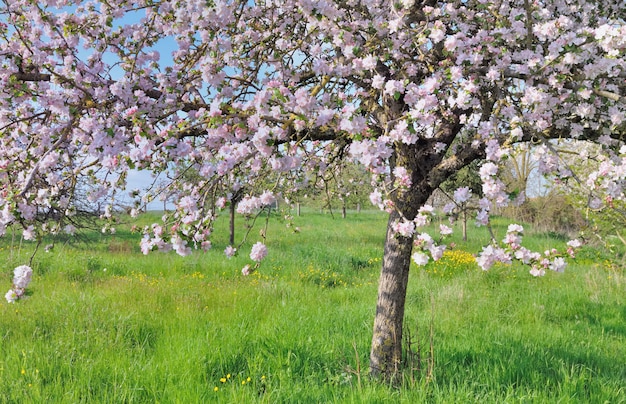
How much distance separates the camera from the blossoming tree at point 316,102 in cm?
296

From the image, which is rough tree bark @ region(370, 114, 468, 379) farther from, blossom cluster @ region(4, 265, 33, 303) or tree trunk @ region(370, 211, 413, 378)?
blossom cluster @ region(4, 265, 33, 303)

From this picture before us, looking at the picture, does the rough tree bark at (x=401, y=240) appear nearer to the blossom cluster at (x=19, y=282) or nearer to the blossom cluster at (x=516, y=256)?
the blossom cluster at (x=516, y=256)

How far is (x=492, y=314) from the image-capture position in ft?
22.5

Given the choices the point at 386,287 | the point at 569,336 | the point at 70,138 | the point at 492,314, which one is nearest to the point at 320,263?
the point at 492,314

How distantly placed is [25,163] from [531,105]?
4371 mm

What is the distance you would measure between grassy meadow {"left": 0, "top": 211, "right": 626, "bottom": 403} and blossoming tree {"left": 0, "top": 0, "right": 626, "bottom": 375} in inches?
29.2

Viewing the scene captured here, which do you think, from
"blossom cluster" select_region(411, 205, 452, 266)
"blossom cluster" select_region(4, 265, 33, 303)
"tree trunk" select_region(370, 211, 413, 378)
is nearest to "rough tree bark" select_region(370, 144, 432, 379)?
"tree trunk" select_region(370, 211, 413, 378)

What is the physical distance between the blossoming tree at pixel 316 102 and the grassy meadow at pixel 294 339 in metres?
0.74

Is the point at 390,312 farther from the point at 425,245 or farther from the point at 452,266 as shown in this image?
the point at 452,266

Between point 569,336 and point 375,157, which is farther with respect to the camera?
point 569,336

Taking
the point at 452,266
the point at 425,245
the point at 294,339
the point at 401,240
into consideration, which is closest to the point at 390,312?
the point at 401,240

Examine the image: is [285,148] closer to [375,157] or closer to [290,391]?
[375,157]

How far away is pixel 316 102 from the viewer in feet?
10.4

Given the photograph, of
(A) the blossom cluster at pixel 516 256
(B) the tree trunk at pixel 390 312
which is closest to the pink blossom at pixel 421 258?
(A) the blossom cluster at pixel 516 256
